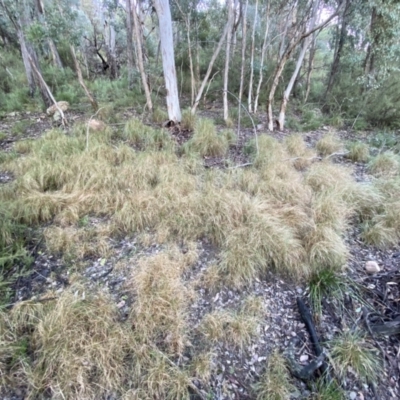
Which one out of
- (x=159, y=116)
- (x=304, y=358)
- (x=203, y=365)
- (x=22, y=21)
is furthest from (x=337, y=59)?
(x=203, y=365)

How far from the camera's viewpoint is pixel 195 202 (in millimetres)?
2371

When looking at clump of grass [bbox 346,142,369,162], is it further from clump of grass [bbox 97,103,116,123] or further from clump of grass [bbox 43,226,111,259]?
clump of grass [bbox 97,103,116,123]

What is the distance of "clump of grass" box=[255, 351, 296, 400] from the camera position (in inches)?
51.1

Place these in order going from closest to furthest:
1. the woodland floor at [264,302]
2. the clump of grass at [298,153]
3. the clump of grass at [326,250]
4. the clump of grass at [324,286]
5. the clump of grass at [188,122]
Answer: the woodland floor at [264,302]
the clump of grass at [324,286]
the clump of grass at [326,250]
the clump of grass at [298,153]
the clump of grass at [188,122]

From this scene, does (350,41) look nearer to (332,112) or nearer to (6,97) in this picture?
(332,112)

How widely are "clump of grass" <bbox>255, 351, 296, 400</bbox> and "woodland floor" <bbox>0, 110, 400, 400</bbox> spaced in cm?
5

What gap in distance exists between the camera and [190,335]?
155 centimetres

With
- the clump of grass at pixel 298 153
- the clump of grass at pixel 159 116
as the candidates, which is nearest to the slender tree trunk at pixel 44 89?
the clump of grass at pixel 159 116

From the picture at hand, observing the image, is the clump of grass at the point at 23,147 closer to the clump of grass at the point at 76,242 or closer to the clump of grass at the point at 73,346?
the clump of grass at the point at 76,242

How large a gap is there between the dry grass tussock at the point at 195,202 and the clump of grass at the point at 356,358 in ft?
1.73

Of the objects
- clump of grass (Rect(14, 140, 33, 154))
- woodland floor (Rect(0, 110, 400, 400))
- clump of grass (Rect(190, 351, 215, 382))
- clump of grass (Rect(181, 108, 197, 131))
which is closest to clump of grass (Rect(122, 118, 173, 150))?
clump of grass (Rect(181, 108, 197, 131))

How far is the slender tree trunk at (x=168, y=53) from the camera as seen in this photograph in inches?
132

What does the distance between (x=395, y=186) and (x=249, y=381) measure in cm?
249

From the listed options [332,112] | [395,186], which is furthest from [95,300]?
[332,112]
